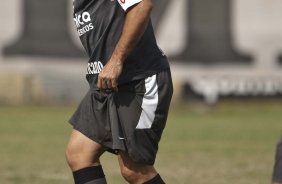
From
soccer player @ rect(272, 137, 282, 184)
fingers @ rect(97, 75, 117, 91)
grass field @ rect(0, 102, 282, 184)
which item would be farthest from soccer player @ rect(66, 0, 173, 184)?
grass field @ rect(0, 102, 282, 184)

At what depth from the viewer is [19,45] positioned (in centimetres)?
2348

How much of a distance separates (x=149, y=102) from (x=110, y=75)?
425mm

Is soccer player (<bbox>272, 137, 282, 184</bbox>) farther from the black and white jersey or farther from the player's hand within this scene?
the player's hand

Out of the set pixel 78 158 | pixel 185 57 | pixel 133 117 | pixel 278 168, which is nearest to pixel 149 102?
pixel 133 117

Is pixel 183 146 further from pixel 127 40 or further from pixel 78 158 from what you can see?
pixel 127 40

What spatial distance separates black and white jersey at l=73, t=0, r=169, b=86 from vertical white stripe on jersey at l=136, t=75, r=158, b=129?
0.19 feet

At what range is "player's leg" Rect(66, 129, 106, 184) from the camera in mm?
6188

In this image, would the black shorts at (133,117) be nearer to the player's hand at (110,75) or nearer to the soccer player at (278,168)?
the player's hand at (110,75)

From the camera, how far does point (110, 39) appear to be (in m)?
6.16

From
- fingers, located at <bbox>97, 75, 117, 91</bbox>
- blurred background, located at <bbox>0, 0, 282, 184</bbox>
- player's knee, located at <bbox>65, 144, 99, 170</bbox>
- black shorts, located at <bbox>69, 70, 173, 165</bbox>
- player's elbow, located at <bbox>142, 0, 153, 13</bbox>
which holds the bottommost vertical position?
blurred background, located at <bbox>0, 0, 282, 184</bbox>

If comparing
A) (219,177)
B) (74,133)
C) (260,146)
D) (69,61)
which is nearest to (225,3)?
(69,61)

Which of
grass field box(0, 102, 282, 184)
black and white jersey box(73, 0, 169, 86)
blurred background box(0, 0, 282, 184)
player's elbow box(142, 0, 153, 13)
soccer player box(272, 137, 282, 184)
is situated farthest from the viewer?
blurred background box(0, 0, 282, 184)

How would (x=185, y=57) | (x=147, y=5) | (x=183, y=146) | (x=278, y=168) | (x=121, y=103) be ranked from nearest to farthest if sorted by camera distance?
(x=147, y=5)
(x=278, y=168)
(x=121, y=103)
(x=183, y=146)
(x=185, y=57)

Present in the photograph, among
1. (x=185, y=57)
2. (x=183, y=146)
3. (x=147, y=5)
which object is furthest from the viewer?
(x=185, y=57)
